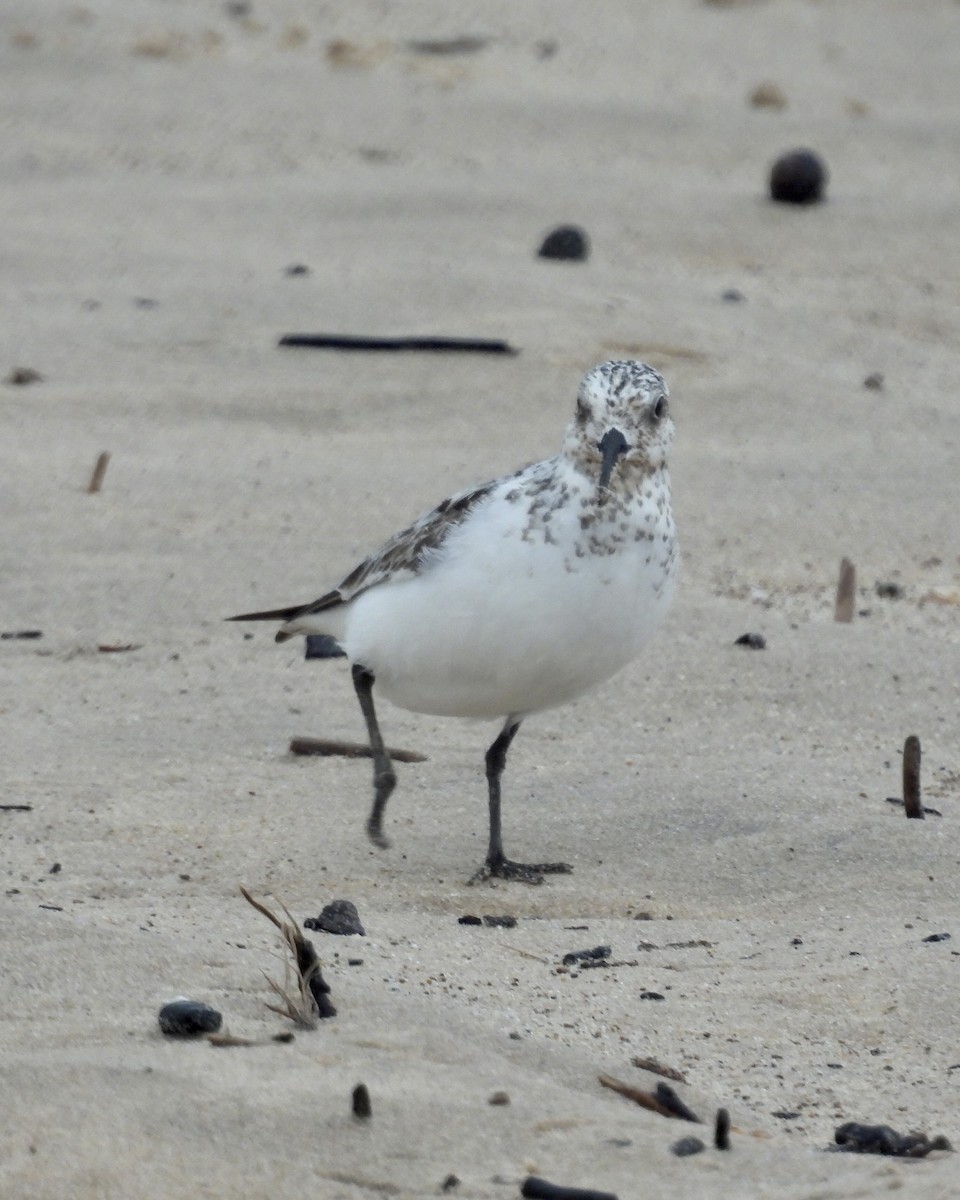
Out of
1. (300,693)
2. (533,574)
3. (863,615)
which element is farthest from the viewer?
(863,615)

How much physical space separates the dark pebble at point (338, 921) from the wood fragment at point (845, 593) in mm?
2748

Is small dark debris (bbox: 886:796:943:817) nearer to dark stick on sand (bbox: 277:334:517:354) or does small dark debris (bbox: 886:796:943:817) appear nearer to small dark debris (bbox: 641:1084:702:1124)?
small dark debris (bbox: 641:1084:702:1124)

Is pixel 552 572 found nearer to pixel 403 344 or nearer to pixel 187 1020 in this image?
pixel 187 1020

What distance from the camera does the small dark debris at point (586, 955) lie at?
4.08 metres

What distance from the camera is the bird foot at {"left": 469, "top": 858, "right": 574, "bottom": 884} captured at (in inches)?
186

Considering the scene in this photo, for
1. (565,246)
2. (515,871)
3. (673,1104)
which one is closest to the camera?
(673,1104)

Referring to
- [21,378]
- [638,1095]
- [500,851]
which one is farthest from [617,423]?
[21,378]

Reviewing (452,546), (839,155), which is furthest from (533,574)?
(839,155)

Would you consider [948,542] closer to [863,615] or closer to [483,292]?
[863,615]

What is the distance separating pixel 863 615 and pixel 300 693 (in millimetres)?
1886

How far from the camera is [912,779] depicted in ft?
16.3

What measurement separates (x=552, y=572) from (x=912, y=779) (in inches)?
45.3

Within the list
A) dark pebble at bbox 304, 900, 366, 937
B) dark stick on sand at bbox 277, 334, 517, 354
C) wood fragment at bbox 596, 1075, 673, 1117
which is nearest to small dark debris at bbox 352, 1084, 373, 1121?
wood fragment at bbox 596, 1075, 673, 1117

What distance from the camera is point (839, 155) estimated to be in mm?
12430
